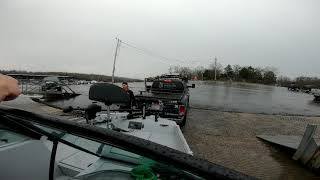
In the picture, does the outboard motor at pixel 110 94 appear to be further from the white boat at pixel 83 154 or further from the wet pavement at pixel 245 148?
the wet pavement at pixel 245 148

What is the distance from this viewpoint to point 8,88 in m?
1.50

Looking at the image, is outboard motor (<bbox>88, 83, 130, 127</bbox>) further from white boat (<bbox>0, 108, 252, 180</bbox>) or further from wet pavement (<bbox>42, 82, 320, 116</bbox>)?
wet pavement (<bbox>42, 82, 320, 116</bbox>)

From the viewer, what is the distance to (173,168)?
1273 mm

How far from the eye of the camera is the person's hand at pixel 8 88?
1.49m

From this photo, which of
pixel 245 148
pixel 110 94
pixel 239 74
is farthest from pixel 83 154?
pixel 239 74

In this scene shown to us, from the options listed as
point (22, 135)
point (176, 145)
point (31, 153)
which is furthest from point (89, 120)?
point (22, 135)

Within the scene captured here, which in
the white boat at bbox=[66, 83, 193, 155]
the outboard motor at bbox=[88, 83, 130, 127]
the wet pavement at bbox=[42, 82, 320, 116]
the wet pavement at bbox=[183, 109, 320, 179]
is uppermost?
the outboard motor at bbox=[88, 83, 130, 127]

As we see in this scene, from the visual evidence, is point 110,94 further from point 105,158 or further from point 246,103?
point 246,103

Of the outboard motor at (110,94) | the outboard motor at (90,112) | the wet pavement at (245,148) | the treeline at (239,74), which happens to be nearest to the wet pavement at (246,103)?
the wet pavement at (245,148)

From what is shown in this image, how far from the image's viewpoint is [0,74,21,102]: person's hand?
1.49m

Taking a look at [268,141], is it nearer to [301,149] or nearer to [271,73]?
[301,149]

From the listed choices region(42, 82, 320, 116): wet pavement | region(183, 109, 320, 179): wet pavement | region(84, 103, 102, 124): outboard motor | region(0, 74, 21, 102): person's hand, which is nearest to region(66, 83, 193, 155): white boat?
region(84, 103, 102, 124): outboard motor

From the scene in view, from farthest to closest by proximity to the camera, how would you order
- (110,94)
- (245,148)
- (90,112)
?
(245,148), (90,112), (110,94)

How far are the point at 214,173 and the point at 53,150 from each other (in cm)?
100
